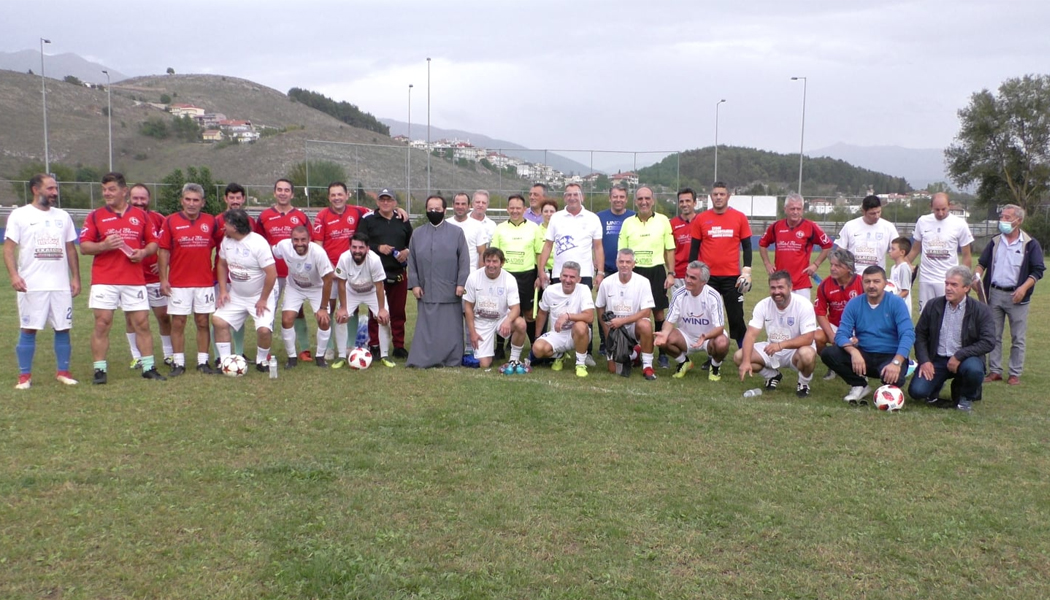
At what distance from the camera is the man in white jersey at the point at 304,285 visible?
8.01 m

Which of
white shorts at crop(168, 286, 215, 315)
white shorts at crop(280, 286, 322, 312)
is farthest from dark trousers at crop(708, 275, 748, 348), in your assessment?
white shorts at crop(168, 286, 215, 315)

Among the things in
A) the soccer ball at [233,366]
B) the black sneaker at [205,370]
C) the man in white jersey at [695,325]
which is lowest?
the black sneaker at [205,370]

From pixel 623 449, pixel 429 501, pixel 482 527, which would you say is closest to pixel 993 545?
pixel 623 449

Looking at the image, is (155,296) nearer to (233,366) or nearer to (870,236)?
(233,366)

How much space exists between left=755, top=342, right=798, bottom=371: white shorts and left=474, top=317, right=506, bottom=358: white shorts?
110 inches

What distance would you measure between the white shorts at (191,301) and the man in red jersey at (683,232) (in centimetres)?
524

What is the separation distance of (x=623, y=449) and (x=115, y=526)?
128 inches

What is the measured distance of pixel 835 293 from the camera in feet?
25.9

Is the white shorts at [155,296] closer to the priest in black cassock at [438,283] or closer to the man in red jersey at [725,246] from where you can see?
the priest in black cassock at [438,283]

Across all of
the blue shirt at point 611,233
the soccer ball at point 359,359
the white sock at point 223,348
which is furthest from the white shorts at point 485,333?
the white sock at point 223,348

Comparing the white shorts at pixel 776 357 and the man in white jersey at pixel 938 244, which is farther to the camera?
the man in white jersey at pixel 938 244

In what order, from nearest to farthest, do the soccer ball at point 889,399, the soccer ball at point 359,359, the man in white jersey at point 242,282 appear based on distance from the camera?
1. the soccer ball at point 889,399
2. the man in white jersey at point 242,282
3. the soccer ball at point 359,359

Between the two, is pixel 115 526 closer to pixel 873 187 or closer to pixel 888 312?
pixel 888 312

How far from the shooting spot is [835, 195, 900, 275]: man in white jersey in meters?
8.48
